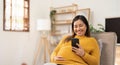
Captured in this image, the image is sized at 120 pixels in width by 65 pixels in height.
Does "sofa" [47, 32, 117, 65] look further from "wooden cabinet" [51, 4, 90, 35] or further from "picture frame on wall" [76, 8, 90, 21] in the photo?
"wooden cabinet" [51, 4, 90, 35]

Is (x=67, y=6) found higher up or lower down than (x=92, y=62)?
higher up

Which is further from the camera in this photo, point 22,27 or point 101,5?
point 22,27

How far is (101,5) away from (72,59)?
2.11 meters

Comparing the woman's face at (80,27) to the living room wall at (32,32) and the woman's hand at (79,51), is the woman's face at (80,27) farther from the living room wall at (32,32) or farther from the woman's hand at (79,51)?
the living room wall at (32,32)

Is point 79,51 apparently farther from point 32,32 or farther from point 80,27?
point 32,32

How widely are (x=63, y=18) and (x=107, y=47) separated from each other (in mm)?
2365

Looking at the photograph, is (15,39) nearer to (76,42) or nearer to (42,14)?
(42,14)

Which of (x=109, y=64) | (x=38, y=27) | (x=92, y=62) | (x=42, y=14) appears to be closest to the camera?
(x=92, y=62)

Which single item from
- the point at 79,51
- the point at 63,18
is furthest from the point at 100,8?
the point at 79,51

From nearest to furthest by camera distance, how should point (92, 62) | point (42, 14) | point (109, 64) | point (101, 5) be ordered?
point (92, 62), point (109, 64), point (101, 5), point (42, 14)

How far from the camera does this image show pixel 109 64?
1.96m

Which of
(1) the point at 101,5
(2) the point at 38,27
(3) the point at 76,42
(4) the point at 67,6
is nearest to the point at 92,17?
(1) the point at 101,5

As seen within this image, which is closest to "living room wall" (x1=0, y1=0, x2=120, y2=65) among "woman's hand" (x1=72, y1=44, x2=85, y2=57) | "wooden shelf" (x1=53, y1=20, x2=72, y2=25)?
"wooden shelf" (x1=53, y1=20, x2=72, y2=25)

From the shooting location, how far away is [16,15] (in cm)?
402
